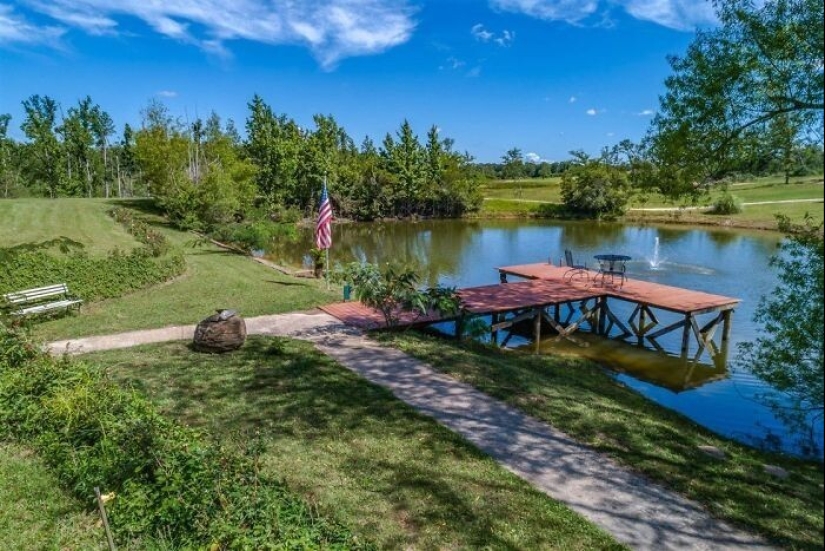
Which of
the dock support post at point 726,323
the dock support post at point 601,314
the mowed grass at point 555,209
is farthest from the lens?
the mowed grass at point 555,209

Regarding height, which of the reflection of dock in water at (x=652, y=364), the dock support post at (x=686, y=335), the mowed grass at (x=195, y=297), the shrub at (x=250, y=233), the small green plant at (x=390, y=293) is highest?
the shrub at (x=250, y=233)

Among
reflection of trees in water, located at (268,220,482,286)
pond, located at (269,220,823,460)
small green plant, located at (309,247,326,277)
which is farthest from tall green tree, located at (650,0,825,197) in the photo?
reflection of trees in water, located at (268,220,482,286)

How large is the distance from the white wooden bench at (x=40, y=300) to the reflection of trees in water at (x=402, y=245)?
13222 millimetres

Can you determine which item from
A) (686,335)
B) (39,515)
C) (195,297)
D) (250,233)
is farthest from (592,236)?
(39,515)

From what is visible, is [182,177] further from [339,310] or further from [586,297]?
[586,297]

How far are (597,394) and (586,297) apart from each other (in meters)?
6.82

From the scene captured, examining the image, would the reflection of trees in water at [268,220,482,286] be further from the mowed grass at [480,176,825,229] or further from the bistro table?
the mowed grass at [480,176,825,229]

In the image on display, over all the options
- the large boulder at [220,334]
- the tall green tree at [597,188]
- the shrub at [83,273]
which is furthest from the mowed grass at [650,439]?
the tall green tree at [597,188]

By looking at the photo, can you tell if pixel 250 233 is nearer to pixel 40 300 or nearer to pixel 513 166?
pixel 40 300

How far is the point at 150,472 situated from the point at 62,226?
23.6 meters

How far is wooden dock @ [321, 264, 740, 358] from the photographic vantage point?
44.8ft

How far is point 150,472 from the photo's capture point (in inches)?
180

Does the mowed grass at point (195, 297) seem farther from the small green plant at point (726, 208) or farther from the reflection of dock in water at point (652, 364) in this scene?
the small green plant at point (726, 208)

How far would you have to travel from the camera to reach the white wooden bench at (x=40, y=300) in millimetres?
10512
